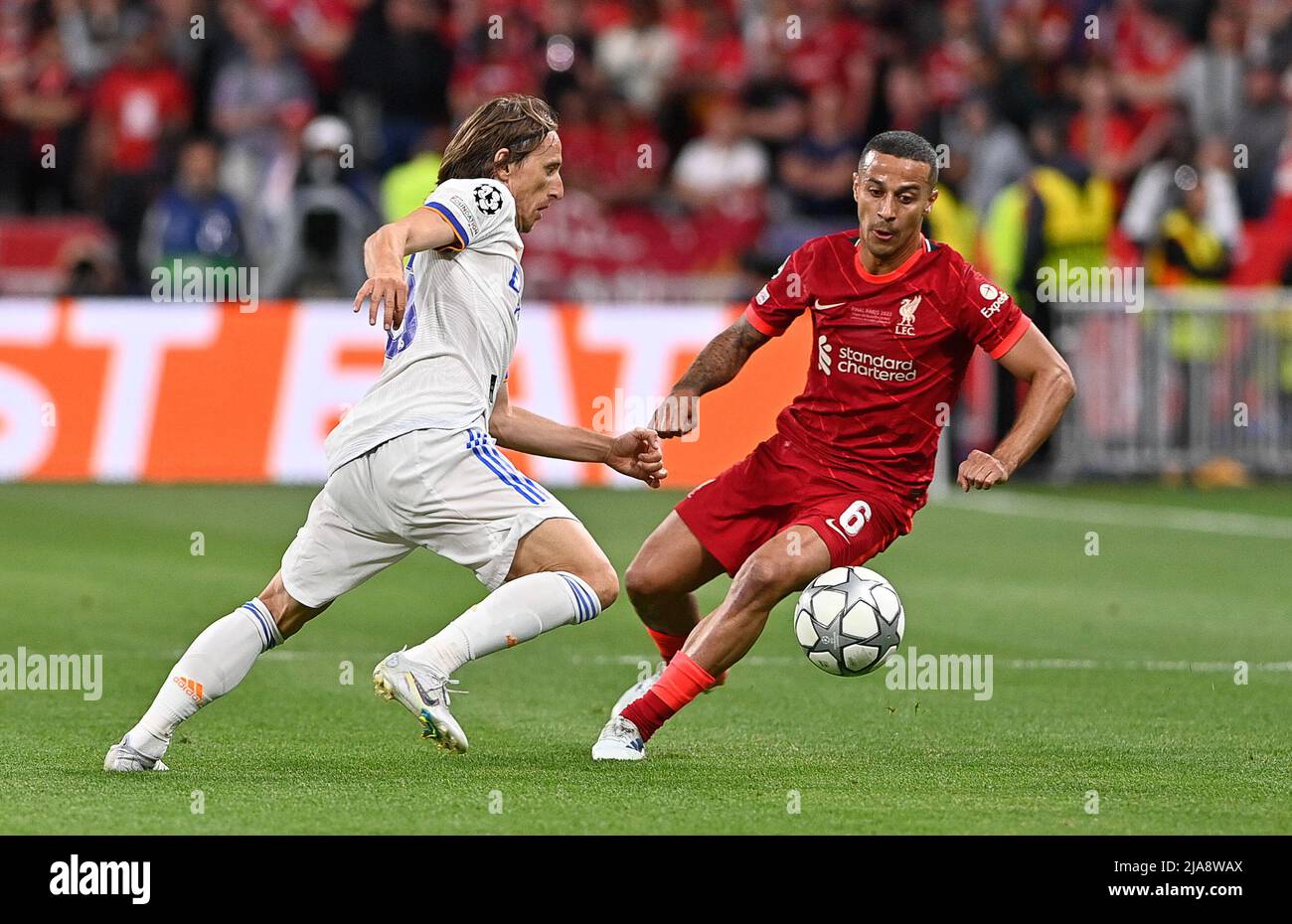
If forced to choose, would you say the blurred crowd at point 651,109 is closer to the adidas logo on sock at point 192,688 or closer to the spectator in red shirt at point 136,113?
the spectator in red shirt at point 136,113

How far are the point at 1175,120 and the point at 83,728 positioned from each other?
1500cm

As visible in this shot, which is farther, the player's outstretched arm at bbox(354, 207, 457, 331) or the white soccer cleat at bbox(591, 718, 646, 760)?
the white soccer cleat at bbox(591, 718, 646, 760)

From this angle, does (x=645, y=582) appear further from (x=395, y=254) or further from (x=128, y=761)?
(x=395, y=254)

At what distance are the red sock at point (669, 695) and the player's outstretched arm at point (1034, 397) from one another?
1086 mm

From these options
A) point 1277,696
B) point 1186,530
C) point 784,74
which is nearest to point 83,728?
point 1277,696

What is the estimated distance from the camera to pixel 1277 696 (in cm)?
903

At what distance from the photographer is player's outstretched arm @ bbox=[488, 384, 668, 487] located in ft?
24.1

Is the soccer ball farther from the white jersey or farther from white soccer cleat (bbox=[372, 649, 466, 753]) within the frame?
white soccer cleat (bbox=[372, 649, 466, 753])

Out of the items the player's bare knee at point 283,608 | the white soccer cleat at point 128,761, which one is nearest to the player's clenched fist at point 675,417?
the player's bare knee at point 283,608

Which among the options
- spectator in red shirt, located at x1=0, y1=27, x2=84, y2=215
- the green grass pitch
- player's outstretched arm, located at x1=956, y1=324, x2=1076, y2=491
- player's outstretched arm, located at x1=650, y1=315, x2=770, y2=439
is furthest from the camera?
spectator in red shirt, located at x1=0, y1=27, x2=84, y2=215

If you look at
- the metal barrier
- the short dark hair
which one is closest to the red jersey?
the short dark hair

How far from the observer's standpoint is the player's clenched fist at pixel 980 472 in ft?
22.8

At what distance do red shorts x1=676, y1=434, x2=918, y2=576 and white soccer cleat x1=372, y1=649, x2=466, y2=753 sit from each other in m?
1.61

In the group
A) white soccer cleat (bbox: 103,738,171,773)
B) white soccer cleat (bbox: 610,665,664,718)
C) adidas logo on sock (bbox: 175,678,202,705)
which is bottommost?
white soccer cleat (bbox: 103,738,171,773)
